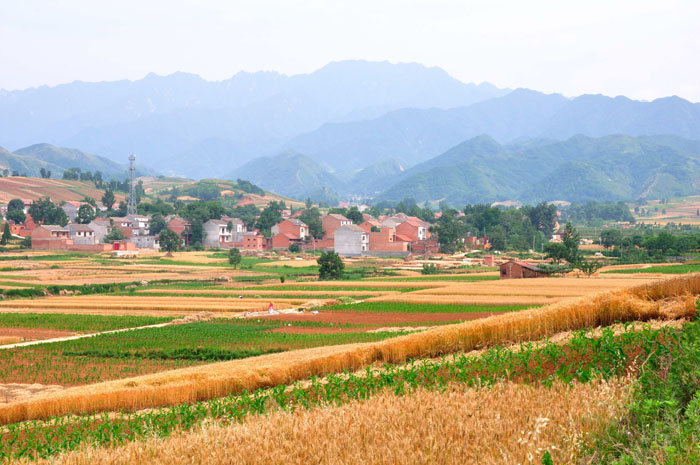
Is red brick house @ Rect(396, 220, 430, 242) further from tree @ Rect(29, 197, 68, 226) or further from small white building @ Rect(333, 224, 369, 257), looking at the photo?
tree @ Rect(29, 197, 68, 226)

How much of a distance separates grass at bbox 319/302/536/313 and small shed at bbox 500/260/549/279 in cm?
2601

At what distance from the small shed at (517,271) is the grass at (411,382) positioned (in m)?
60.2

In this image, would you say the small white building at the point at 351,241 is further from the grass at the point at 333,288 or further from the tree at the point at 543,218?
the tree at the point at 543,218

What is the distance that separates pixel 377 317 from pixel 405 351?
83.3ft

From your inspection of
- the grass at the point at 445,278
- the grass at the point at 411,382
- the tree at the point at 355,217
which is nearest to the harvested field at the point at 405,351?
the grass at the point at 411,382

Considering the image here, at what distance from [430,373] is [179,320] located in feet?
114

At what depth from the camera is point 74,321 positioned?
151 ft

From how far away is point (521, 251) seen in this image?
13050cm

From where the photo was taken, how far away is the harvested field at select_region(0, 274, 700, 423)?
19.0 meters

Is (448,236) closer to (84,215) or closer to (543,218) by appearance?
(543,218)

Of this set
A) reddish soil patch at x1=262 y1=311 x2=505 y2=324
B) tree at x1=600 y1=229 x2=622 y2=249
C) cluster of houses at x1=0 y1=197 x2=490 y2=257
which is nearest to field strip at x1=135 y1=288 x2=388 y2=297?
reddish soil patch at x1=262 y1=311 x2=505 y2=324

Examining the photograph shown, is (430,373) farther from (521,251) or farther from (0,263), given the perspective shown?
(521,251)

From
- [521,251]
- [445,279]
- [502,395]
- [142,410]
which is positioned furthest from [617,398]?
[521,251]

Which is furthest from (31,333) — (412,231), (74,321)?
(412,231)
